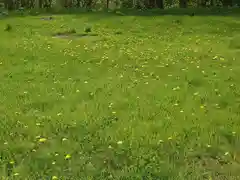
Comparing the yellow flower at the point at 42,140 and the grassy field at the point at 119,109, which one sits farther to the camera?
the yellow flower at the point at 42,140

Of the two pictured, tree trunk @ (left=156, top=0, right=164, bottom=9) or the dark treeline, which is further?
the dark treeline

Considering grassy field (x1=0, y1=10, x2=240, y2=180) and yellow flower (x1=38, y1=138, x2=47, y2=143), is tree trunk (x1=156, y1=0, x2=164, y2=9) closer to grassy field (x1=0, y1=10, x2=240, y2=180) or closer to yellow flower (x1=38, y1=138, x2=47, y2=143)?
grassy field (x1=0, y1=10, x2=240, y2=180)

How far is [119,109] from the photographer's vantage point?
36.0 ft

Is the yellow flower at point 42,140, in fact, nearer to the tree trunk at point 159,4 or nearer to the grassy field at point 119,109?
the grassy field at point 119,109

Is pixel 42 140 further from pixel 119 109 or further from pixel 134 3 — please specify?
pixel 134 3

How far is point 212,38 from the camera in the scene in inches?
864

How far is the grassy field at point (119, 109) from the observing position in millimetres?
7969

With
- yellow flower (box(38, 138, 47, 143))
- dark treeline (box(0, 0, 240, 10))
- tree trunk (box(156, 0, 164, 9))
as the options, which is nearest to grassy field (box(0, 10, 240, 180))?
yellow flower (box(38, 138, 47, 143))

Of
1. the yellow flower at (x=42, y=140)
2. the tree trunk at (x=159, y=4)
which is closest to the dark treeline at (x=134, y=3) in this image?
the tree trunk at (x=159, y=4)

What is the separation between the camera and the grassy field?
7.97 m

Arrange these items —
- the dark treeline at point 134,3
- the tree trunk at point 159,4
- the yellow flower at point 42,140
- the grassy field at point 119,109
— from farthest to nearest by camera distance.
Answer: the dark treeline at point 134,3, the tree trunk at point 159,4, the yellow flower at point 42,140, the grassy field at point 119,109

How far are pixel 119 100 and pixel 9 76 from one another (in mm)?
4898

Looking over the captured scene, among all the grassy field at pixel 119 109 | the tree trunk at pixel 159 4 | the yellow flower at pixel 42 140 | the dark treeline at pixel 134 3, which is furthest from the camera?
the dark treeline at pixel 134 3

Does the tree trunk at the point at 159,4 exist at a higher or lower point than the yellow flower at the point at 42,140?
higher
